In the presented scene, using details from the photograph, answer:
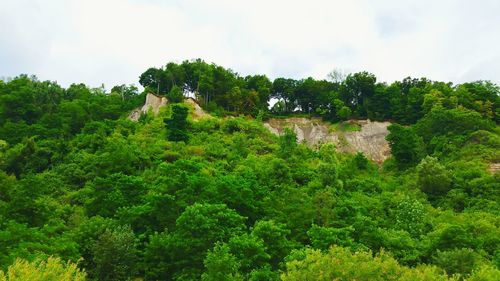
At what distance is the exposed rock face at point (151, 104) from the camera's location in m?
73.5

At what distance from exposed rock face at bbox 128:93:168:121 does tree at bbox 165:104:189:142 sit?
469 inches

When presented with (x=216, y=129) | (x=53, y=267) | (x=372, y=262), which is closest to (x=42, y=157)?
(x=216, y=129)

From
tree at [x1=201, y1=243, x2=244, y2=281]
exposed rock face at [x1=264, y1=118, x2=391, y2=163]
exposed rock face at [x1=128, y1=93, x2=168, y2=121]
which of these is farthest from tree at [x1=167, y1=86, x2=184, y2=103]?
tree at [x1=201, y1=243, x2=244, y2=281]

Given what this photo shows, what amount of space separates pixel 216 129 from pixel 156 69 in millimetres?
22713

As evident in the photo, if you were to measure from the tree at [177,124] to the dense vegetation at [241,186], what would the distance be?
8.6 inches

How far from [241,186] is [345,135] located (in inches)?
1586

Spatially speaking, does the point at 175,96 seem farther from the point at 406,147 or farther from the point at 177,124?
the point at 406,147

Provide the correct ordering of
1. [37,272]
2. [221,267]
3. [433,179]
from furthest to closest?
[433,179], [221,267], [37,272]

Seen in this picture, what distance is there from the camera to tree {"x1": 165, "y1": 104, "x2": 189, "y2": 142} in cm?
5941

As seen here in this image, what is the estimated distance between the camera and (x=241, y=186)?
37.1m

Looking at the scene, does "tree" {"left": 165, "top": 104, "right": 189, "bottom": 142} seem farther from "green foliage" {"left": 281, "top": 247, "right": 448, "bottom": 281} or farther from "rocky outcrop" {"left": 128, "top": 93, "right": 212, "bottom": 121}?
"green foliage" {"left": 281, "top": 247, "right": 448, "bottom": 281}

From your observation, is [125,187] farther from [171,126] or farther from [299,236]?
[171,126]

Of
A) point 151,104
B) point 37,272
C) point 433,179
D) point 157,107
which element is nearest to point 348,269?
point 37,272

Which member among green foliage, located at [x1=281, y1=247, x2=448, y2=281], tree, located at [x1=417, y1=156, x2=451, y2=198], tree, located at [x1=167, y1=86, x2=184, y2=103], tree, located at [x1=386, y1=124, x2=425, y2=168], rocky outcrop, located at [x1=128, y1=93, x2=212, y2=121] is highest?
tree, located at [x1=167, y1=86, x2=184, y2=103]
